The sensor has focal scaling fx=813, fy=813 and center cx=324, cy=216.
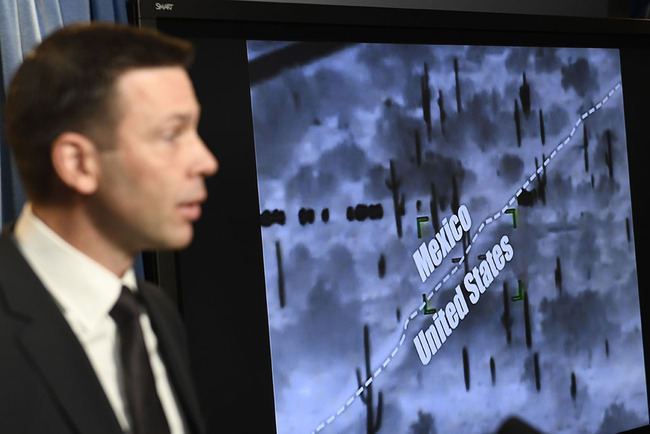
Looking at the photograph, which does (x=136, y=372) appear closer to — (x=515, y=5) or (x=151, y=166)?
(x=151, y=166)

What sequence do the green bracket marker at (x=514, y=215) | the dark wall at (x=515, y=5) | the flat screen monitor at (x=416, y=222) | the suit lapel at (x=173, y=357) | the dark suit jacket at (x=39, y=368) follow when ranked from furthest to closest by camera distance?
the dark wall at (x=515, y=5)
the green bracket marker at (x=514, y=215)
the flat screen monitor at (x=416, y=222)
the suit lapel at (x=173, y=357)
the dark suit jacket at (x=39, y=368)

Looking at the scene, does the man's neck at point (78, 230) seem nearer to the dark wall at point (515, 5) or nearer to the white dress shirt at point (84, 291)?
the white dress shirt at point (84, 291)

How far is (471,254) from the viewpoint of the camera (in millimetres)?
1988

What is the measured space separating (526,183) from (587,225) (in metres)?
0.23

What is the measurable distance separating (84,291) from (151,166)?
0.48 feet

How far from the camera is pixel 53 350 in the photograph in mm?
723

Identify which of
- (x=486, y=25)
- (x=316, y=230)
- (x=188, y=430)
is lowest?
(x=188, y=430)

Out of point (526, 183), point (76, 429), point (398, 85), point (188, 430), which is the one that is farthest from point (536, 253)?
point (76, 429)

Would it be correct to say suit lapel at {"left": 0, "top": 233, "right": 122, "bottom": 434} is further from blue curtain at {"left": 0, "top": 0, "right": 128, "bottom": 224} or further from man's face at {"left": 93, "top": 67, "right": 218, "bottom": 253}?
blue curtain at {"left": 0, "top": 0, "right": 128, "bottom": 224}

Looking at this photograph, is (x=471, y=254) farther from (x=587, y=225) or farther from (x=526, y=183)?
(x=587, y=225)

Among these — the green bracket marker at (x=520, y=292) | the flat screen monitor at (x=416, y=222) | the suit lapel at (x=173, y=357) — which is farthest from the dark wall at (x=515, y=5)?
the suit lapel at (x=173, y=357)

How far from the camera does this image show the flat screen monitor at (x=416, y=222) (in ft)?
5.59

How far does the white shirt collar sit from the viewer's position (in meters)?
0.75

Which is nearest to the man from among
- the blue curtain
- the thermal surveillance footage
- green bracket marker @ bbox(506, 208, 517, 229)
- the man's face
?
the man's face
